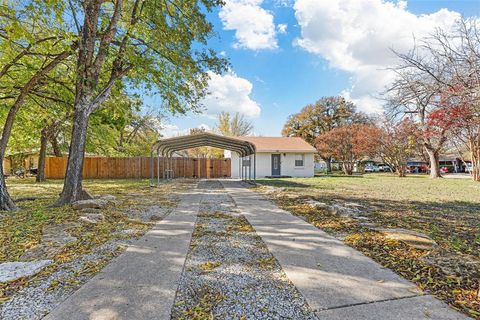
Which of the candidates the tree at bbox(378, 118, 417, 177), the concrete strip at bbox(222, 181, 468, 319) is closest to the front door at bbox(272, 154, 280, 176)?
the tree at bbox(378, 118, 417, 177)

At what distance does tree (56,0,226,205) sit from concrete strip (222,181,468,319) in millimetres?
5547

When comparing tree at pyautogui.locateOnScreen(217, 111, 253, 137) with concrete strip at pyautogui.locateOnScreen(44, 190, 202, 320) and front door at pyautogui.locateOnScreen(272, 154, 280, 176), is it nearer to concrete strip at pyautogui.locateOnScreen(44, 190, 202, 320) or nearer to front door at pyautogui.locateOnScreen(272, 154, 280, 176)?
front door at pyautogui.locateOnScreen(272, 154, 280, 176)

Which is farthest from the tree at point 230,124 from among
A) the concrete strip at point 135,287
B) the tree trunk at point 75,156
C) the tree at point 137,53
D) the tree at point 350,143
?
the concrete strip at point 135,287

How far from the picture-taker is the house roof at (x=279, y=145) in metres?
20.6

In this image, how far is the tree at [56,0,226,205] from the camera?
6312 millimetres

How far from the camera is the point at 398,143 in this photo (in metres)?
21.6

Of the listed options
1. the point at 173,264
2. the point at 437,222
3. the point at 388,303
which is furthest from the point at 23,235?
the point at 437,222

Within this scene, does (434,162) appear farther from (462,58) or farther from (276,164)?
(462,58)

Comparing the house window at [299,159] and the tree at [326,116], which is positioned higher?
the tree at [326,116]

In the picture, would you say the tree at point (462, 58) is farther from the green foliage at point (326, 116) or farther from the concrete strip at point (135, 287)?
the green foliage at point (326, 116)

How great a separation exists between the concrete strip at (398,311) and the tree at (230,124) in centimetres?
3075

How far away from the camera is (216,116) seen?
33125 millimetres

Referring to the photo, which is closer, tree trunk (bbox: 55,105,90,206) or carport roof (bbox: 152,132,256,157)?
tree trunk (bbox: 55,105,90,206)

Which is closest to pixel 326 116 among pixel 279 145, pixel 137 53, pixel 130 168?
pixel 279 145
